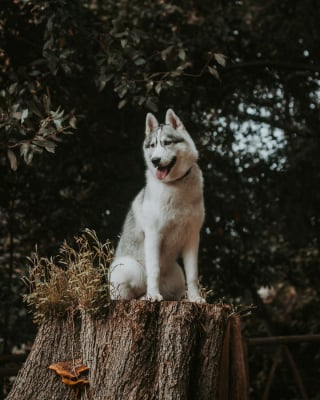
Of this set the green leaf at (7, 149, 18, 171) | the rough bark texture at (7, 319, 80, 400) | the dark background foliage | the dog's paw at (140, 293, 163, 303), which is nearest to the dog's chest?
the dog's paw at (140, 293, 163, 303)

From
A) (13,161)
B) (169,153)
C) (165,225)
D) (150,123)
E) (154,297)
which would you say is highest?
(150,123)

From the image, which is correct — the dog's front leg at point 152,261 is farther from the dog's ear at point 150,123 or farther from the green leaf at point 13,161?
the green leaf at point 13,161

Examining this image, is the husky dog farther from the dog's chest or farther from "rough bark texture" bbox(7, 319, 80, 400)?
"rough bark texture" bbox(7, 319, 80, 400)

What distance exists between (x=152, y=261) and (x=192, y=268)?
35cm

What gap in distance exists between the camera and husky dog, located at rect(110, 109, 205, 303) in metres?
4.39

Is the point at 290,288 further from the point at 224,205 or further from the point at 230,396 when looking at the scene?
the point at 230,396

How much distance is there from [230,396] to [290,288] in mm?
6257

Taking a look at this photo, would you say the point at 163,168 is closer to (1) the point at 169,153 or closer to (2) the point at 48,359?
(1) the point at 169,153

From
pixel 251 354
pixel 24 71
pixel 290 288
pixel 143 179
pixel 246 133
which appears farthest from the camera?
pixel 290 288

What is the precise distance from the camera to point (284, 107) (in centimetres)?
852

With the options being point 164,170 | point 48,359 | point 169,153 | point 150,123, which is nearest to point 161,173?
point 164,170

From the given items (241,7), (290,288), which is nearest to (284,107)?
(241,7)

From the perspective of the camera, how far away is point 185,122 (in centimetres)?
729

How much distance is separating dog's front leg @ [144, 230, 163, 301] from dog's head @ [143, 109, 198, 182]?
43 cm
